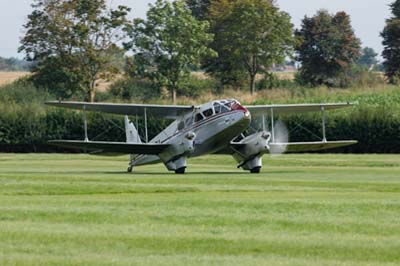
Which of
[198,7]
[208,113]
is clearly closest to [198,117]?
[208,113]

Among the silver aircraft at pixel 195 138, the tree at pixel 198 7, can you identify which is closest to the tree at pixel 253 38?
the tree at pixel 198 7

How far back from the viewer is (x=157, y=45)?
10625 centimetres

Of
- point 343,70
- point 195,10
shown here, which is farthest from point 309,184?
point 195,10

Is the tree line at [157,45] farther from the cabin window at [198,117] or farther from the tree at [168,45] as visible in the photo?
the cabin window at [198,117]

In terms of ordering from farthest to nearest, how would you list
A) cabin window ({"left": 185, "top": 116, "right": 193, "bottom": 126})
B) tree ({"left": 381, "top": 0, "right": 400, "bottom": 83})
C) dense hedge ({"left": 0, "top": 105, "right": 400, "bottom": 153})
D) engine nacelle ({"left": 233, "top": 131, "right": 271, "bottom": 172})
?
tree ({"left": 381, "top": 0, "right": 400, "bottom": 83}) → dense hedge ({"left": 0, "top": 105, "right": 400, "bottom": 153}) → cabin window ({"left": 185, "top": 116, "right": 193, "bottom": 126}) → engine nacelle ({"left": 233, "top": 131, "right": 271, "bottom": 172})

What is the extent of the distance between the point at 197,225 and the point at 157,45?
286 feet

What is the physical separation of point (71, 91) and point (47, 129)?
2264 centimetres

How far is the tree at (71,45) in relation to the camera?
101312mm

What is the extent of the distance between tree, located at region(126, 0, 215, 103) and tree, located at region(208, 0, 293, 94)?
5.61 meters

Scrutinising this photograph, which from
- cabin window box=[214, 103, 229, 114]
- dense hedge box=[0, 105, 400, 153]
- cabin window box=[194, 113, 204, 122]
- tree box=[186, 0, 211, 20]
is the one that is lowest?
dense hedge box=[0, 105, 400, 153]

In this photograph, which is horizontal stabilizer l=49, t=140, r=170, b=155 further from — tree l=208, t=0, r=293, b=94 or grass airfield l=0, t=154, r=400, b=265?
tree l=208, t=0, r=293, b=94

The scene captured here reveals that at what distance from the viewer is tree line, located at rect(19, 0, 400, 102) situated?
334ft

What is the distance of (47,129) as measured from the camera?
261 feet

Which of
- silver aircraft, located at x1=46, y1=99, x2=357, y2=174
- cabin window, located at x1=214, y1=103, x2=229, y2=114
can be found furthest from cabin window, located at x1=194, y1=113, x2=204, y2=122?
cabin window, located at x1=214, y1=103, x2=229, y2=114
